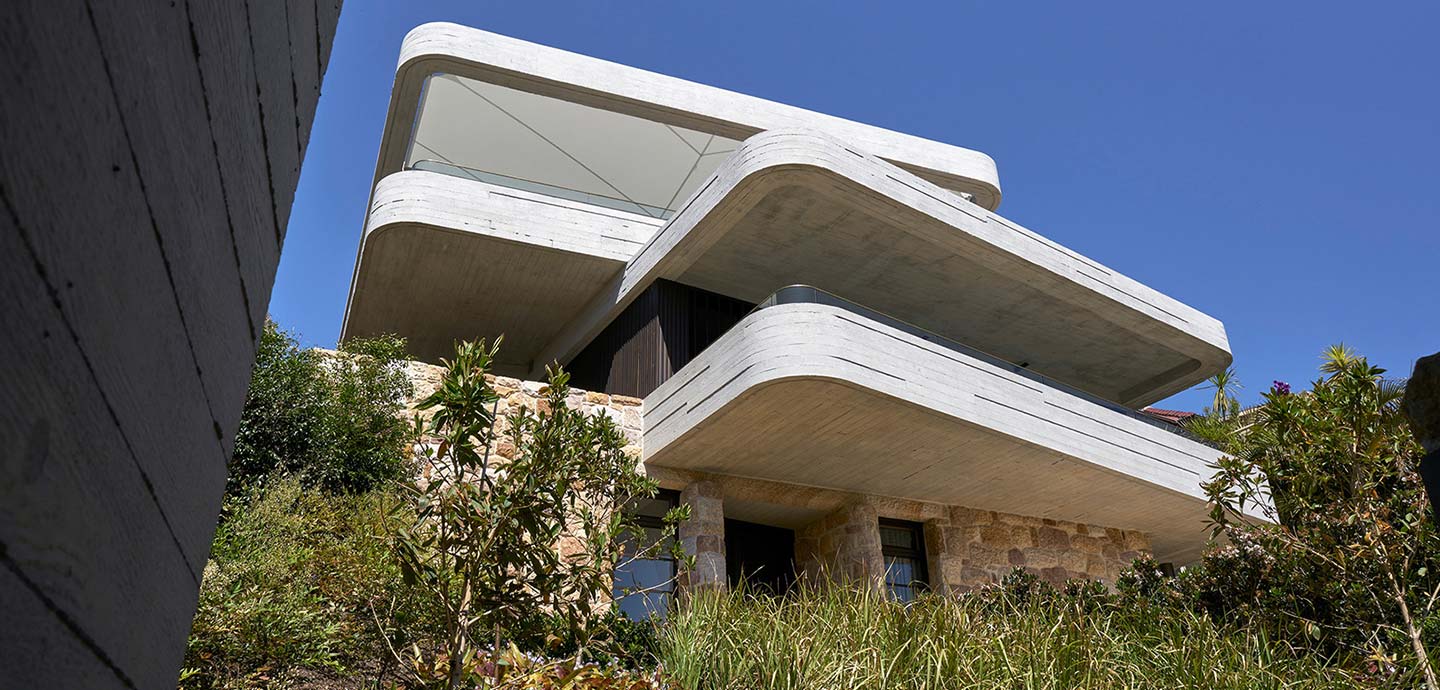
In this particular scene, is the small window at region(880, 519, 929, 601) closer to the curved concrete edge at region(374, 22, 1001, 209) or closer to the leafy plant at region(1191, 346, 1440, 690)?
the leafy plant at region(1191, 346, 1440, 690)

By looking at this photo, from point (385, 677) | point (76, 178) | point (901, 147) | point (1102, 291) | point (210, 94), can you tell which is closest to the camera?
point (76, 178)

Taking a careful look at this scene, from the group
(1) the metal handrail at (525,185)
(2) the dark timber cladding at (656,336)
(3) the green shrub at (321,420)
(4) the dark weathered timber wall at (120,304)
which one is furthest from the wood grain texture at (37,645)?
(1) the metal handrail at (525,185)

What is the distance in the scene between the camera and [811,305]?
9469 millimetres

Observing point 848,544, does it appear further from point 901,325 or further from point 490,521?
point 490,521

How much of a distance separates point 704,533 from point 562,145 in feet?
23.3

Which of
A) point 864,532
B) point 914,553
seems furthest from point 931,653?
point 914,553

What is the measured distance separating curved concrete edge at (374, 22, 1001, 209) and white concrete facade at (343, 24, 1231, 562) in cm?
4

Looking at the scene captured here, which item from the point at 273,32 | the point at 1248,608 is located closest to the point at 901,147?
the point at 1248,608

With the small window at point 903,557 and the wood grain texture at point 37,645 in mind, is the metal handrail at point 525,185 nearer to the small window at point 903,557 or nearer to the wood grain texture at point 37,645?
the small window at point 903,557

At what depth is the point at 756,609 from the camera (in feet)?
23.3

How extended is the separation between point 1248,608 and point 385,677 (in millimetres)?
7361

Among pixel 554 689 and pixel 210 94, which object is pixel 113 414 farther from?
pixel 554 689

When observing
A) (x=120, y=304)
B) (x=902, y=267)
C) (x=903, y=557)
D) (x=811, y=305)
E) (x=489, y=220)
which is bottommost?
(x=120, y=304)

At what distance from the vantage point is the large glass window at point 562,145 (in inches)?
539
